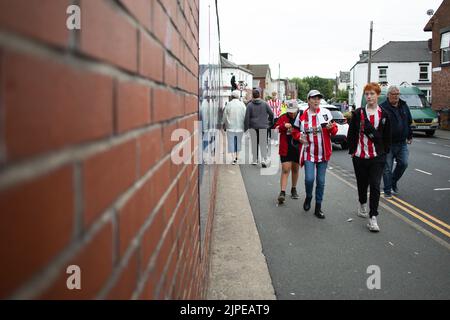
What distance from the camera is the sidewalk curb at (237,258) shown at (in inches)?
143

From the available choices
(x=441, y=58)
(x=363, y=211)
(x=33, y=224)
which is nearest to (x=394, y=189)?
(x=363, y=211)

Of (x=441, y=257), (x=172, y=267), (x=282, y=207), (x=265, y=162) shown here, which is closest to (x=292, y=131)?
(x=282, y=207)

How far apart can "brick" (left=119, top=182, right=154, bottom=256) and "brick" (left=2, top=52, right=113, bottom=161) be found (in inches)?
9.2

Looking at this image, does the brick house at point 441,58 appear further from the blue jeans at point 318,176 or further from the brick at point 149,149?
the brick at point 149,149

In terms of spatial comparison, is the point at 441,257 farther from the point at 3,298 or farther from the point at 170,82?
the point at 3,298

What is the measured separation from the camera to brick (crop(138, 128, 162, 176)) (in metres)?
0.99

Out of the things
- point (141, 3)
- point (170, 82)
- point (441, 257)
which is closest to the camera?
point (141, 3)

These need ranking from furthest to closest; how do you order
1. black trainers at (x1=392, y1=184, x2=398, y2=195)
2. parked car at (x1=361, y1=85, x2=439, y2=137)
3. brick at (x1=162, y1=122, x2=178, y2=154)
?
parked car at (x1=361, y1=85, x2=439, y2=137) → black trainers at (x1=392, y1=184, x2=398, y2=195) → brick at (x1=162, y1=122, x2=178, y2=154)

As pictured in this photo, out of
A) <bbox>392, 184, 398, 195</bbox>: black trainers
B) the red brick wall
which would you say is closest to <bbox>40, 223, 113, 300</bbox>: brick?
the red brick wall

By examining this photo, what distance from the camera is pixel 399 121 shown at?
7801 millimetres

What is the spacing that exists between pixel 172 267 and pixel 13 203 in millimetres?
1090

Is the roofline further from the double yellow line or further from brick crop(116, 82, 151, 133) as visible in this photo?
brick crop(116, 82, 151, 133)

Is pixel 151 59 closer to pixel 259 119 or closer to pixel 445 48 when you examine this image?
pixel 259 119
